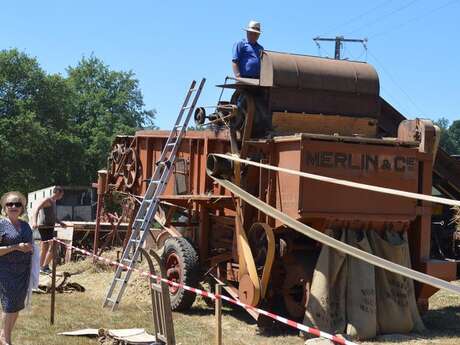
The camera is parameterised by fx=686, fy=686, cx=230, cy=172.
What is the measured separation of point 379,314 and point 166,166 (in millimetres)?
3727

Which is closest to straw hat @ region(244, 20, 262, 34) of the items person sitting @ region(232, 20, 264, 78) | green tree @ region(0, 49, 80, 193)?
person sitting @ region(232, 20, 264, 78)

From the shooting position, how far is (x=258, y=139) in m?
8.34

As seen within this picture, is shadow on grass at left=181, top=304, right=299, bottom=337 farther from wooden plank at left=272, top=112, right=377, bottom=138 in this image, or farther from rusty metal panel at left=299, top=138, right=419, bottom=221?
wooden plank at left=272, top=112, right=377, bottom=138

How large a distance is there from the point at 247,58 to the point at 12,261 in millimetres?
4101

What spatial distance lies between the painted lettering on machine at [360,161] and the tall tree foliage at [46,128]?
123 ft

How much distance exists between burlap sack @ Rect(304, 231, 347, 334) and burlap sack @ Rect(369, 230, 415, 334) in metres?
0.47

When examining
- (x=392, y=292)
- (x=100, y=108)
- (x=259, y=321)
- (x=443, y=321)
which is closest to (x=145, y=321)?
(x=259, y=321)

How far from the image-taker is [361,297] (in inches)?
302

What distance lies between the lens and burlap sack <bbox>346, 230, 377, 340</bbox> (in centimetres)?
755

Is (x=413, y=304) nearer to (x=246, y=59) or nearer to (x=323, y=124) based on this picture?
(x=323, y=124)

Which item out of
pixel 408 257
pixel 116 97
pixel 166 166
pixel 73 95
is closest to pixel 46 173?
pixel 73 95

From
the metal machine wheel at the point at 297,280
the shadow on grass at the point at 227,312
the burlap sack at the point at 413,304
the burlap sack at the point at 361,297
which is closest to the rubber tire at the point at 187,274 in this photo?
the shadow on grass at the point at 227,312

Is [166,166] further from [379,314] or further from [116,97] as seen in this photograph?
[116,97]

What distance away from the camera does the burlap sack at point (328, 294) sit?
7539 mm
